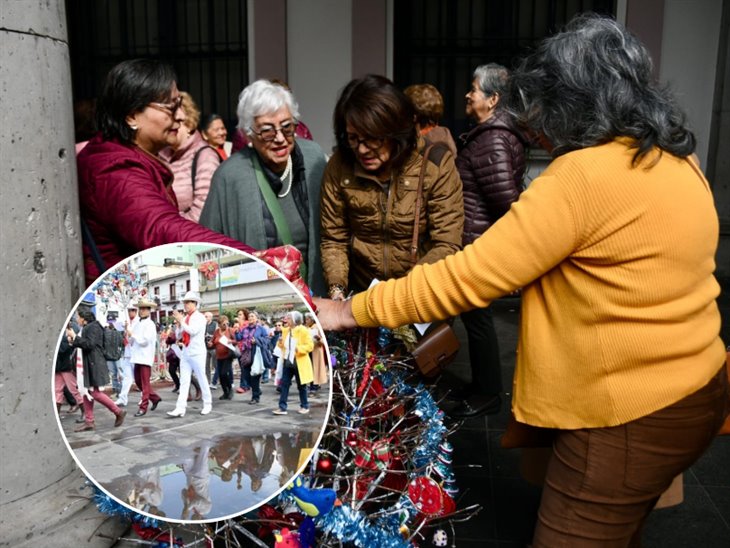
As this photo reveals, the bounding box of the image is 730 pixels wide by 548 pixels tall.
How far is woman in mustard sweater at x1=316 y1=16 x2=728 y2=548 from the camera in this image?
159cm

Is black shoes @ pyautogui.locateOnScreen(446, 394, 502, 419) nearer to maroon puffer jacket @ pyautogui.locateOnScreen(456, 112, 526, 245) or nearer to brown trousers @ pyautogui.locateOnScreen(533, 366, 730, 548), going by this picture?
maroon puffer jacket @ pyautogui.locateOnScreen(456, 112, 526, 245)

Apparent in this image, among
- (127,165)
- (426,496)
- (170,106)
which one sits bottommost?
(426,496)

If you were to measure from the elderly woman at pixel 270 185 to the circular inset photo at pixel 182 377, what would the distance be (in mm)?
1220

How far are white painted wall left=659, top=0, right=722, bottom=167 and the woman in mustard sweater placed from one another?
6355 mm

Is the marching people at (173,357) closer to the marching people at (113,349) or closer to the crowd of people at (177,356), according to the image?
the crowd of people at (177,356)

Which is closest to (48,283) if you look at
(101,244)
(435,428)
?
(101,244)

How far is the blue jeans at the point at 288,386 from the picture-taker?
1680 mm

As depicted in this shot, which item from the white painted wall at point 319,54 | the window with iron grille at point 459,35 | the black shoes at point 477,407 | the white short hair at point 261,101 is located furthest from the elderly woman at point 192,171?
the window with iron grille at point 459,35

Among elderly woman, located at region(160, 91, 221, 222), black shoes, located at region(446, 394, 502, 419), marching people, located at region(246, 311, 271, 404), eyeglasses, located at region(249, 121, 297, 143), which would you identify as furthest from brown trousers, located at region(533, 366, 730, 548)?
elderly woman, located at region(160, 91, 221, 222)

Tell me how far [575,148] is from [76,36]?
8.15 metres

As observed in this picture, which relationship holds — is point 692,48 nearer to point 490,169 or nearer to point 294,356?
point 490,169

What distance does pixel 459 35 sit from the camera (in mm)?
8008

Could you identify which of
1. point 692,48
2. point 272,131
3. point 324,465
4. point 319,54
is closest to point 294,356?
point 324,465

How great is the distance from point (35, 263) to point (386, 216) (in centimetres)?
127
